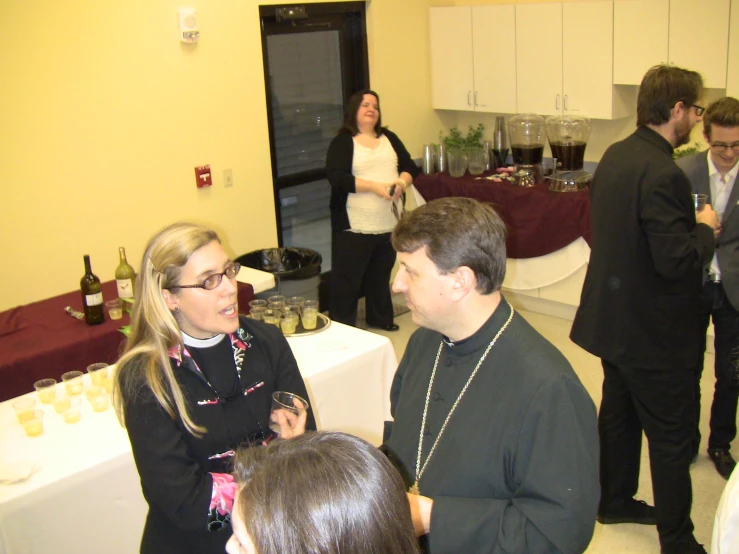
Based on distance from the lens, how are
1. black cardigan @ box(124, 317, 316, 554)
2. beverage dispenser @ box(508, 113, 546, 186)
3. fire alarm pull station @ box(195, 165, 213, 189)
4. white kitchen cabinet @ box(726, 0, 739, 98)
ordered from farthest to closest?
beverage dispenser @ box(508, 113, 546, 186) → fire alarm pull station @ box(195, 165, 213, 189) → white kitchen cabinet @ box(726, 0, 739, 98) → black cardigan @ box(124, 317, 316, 554)

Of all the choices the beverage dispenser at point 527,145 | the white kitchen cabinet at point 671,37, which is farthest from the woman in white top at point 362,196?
the white kitchen cabinet at point 671,37

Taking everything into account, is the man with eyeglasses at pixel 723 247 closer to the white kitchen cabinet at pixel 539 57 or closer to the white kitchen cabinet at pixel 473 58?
the white kitchen cabinet at pixel 539 57

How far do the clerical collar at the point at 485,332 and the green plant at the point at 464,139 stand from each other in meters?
4.04

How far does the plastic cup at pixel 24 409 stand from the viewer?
2.51 metres

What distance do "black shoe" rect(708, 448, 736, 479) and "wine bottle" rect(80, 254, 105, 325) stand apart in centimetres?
279

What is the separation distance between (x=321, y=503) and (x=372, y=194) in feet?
13.0

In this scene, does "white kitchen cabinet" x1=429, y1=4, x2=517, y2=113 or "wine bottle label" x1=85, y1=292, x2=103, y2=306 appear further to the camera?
"white kitchen cabinet" x1=429, y1=4, x2=517, y2=113

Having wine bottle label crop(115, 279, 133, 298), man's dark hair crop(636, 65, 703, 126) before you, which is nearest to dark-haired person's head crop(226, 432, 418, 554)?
man's dark hair crop(636, 65, 703, 126)

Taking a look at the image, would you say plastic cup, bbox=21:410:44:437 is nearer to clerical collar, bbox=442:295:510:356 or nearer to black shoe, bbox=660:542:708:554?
clerical collar, bbox=442:295:510:356

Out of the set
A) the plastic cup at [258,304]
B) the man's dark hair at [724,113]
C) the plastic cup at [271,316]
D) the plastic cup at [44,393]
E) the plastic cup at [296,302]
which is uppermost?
the man's dark hair at [724,113]

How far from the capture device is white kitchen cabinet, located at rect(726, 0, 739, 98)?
13.9 feet

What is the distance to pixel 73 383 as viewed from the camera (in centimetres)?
270

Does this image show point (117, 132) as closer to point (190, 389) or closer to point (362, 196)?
point (362, 196)

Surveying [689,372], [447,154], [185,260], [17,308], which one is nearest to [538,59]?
[447,154]
